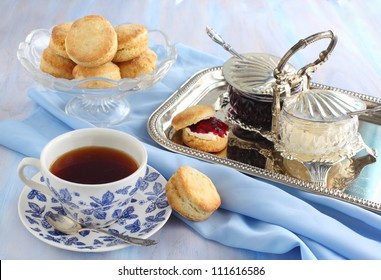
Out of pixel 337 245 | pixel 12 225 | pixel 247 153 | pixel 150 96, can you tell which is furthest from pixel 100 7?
pixel 337 245

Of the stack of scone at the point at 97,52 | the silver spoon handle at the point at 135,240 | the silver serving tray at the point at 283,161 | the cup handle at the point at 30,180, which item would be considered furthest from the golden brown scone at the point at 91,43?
the silver spoon handle at the point at 135,240

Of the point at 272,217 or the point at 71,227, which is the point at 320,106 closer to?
the point at 272,217

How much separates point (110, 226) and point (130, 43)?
17.5 inches

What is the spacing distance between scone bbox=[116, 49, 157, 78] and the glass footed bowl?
0.07 feet

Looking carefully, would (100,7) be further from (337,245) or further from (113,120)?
(337,245)

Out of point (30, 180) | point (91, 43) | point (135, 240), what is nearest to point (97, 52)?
point (91, 43)

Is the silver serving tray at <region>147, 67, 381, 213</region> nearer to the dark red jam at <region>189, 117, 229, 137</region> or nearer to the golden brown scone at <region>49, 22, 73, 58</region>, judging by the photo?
the dark red jam at <region>189, 117, 229, 137</region>

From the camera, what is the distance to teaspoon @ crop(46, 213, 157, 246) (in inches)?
37.8

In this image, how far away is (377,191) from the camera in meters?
1.15

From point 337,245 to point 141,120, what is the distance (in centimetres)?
54

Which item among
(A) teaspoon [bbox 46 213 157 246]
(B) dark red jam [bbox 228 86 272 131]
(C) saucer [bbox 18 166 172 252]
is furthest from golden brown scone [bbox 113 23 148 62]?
(A) teaspoon [bbox 46 213 157 246]

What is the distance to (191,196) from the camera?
101 centimetres

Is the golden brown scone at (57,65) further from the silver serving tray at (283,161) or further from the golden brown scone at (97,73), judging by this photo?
the silver serving tray at (283,161)

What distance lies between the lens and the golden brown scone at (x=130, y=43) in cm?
129
